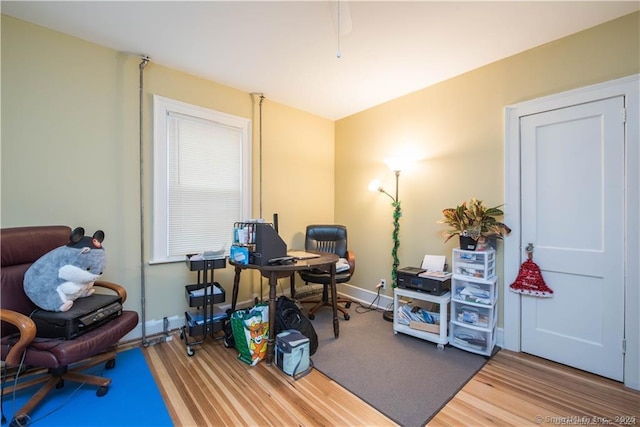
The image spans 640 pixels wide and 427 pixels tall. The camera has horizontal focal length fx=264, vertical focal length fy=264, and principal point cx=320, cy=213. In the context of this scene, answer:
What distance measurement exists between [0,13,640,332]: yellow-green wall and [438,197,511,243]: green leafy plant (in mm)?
242

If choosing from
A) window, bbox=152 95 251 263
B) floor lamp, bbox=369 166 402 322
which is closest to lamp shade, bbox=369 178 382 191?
floor lamp, bbox=369 166 402 322

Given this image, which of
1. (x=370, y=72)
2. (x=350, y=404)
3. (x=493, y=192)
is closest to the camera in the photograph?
(x=350, y=404)

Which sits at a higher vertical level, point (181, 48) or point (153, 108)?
point (181, 48)

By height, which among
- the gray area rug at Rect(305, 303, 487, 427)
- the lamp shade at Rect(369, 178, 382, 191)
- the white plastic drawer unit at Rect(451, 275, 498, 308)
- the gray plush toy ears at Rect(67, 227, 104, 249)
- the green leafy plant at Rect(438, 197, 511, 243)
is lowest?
the gray area rug at Rect(305, 303, 487, 427)

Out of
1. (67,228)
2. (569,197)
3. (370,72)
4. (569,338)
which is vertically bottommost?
(569,338)

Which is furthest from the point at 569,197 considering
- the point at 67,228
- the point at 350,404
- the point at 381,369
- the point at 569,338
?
the point at 67,228

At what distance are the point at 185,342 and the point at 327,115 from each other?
3.32 metres

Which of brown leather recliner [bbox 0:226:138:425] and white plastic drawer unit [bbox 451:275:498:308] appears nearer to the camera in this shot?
brown leather recliner [bbox 0:226:138:425]

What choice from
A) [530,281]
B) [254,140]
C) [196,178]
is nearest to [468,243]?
[530,281]

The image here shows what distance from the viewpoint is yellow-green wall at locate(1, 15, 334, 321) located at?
1986 mm

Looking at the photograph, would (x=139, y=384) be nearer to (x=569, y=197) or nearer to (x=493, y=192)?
(x=493, y=192)

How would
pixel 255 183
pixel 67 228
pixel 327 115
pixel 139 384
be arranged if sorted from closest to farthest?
pixel 139 384 < pixel 67 228 < pixel 255 183 < pixel 327 115

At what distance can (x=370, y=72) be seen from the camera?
8.84 ft

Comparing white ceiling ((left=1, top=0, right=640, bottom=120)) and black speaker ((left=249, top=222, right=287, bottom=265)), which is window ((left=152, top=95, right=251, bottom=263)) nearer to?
white ceiling ((left=1, top=0, right=640, bottom=120))
